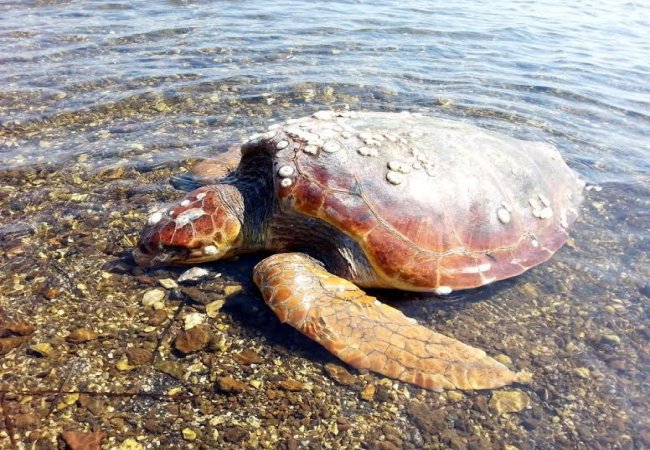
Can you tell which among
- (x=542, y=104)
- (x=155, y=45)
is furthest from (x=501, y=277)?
(x=155, y=45)

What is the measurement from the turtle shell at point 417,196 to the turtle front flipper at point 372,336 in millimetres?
420

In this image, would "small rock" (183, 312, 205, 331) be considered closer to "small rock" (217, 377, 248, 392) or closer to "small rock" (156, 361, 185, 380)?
"small rock" (156, 361, 185, 380)

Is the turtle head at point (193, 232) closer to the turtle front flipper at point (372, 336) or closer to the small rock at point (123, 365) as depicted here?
the turtle front flipper at point (372, 336)

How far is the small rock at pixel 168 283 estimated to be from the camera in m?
3.56

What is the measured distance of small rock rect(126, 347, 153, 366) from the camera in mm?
2889

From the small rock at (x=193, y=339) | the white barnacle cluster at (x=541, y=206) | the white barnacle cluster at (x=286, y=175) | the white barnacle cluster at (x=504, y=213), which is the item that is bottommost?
the small rock at (x=193, y=339)

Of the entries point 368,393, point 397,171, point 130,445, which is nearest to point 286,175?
point 397,171

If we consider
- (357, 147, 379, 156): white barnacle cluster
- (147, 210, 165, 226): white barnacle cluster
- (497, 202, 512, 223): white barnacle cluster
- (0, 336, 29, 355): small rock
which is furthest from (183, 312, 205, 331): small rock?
(497, 202, 512, 223): white barnacle cluster

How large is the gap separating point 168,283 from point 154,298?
0.65 ft

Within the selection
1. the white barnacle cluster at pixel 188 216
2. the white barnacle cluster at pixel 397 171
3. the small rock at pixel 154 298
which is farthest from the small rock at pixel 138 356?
the white barnacle cluster at pixel 397 171

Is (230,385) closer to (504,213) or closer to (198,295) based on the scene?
(198,295)

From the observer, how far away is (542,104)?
23.5 ft

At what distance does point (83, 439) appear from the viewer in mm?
2408

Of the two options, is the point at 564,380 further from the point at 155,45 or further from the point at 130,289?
the point at 155,45
